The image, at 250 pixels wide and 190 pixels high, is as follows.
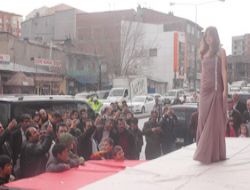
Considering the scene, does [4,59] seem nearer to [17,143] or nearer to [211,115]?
[17,143]

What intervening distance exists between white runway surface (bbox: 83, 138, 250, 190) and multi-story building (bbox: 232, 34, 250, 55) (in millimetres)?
112882

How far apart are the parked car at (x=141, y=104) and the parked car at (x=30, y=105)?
19.0 meters

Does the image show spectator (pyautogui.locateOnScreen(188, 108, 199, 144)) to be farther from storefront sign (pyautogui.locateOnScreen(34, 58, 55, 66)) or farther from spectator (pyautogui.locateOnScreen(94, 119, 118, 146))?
storefront sign (pyautogui.locateOnScreen(34, 58, 55, 66))

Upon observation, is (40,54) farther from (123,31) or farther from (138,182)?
(138,182)

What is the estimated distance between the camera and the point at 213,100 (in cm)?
573

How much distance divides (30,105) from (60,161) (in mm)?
5038

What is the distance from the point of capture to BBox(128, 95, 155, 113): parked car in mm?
32469

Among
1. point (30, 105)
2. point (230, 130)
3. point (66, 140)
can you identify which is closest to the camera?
point (66, 140)

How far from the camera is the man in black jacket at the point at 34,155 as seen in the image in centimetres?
713

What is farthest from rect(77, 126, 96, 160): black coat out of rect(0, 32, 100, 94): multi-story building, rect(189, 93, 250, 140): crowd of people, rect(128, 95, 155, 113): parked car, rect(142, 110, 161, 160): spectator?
rect(0, 32, 100, 94): multi-story building

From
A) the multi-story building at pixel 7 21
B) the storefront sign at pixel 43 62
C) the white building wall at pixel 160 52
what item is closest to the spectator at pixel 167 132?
the storefront sign at pixel 43 62

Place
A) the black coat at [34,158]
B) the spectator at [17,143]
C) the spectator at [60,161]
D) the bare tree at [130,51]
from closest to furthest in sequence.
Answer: the spectator at [60,161]
the black coat at [34,158]
the spectator at [17,143]
the bare tree at [130,51]

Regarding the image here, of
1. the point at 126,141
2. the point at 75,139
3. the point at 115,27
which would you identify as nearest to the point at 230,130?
the point at 126,141

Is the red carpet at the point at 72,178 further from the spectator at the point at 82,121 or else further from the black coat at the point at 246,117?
the black coat at the point at 246,117
